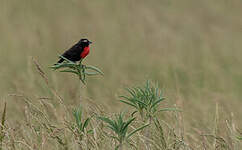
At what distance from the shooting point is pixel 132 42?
12.9 m

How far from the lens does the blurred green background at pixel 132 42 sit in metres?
10.3

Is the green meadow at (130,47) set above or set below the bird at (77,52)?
above

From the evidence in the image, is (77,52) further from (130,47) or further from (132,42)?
(132,42)

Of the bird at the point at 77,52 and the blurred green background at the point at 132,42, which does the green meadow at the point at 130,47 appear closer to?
the blurred green background at the point at 132,42

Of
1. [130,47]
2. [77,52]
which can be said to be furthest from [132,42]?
[77,52]

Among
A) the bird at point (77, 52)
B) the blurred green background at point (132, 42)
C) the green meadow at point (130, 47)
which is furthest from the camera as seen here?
the blurred green background at point (132, 42)

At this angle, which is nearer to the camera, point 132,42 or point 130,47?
point 130,47

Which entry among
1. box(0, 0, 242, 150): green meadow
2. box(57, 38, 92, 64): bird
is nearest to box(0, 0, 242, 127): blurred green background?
box(0, 0, 242, 150): green meadow

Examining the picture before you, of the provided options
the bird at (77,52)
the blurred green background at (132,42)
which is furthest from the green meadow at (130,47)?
the bird at (77,52)

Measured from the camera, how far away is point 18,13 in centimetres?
1380

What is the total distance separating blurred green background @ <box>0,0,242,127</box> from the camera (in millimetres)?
10328

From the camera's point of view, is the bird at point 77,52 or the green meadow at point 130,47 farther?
the green meadow at point 130,47

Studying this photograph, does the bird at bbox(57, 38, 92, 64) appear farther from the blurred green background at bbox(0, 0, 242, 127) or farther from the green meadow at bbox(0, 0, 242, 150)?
the blurred green background at bbox(0, 0, 242, 127)

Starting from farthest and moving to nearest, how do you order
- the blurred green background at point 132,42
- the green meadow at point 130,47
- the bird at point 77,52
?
the blurred green background at point 132,42
the green meadow at point 130,47
the bird at point 77,52
